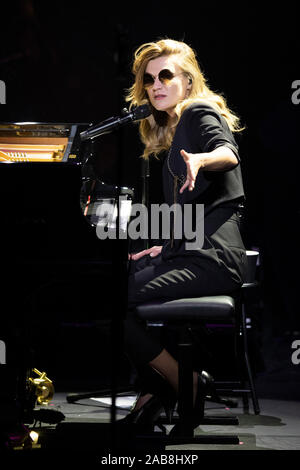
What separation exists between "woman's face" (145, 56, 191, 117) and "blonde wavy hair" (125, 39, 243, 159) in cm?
2

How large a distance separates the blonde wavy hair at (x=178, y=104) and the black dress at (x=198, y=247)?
0.18 m

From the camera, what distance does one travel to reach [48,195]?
2.71 m

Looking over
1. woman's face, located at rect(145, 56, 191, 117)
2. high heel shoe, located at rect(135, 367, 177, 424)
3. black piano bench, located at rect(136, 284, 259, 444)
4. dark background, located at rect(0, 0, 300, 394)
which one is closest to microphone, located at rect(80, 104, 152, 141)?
woman's face, located at rect(145, 56, 191, 117)

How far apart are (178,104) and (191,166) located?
68 cm

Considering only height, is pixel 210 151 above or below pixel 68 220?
above

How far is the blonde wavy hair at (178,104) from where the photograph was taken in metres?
3.03

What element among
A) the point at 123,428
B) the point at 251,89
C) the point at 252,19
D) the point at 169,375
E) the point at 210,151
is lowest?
the point at 123,428

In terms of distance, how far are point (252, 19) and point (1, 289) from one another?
4.02 meters

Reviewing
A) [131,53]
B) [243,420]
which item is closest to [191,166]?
[243,420]

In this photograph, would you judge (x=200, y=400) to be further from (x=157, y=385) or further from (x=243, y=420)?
(x=243, y=420)

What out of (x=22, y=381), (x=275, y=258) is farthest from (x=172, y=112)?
(x=275, y=258)

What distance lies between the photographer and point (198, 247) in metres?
2.72

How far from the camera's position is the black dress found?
8.86 ft

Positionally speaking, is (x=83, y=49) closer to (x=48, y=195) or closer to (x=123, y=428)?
(x=48, y=195)
